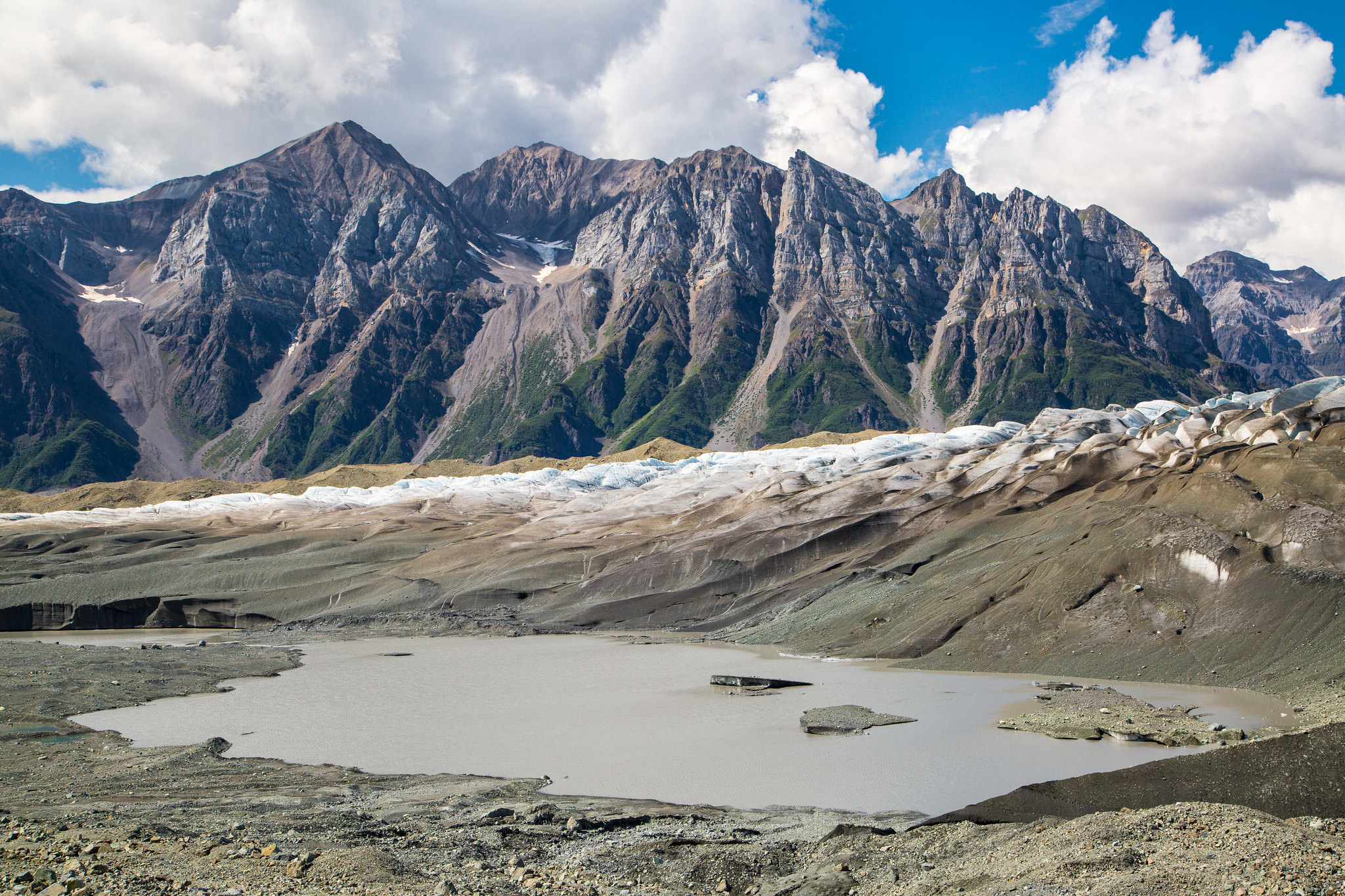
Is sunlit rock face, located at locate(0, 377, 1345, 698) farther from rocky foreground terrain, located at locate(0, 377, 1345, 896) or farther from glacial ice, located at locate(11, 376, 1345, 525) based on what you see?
glacial ice, located at locate(11, 376, 1345, 525)

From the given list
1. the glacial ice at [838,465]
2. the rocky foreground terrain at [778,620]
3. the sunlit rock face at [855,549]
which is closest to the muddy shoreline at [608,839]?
the rocky foreground terrain at [778,620]

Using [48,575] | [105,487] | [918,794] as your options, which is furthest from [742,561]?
[105,487]

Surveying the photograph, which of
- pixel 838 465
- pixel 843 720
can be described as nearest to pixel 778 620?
pixel 843 720

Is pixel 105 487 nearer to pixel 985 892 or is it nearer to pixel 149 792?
pixel 149 792

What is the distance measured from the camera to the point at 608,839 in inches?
535

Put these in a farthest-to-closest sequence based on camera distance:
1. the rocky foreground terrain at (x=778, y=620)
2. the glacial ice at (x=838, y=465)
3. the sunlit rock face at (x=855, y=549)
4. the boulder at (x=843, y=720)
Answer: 1. the glacial ice at (x=838, y=465)
2. the sunlit rock face at (x=855, y=549)
3. the boulder at (x=843, y=720)
4. the rocky foreground terrain at (x=778, y=620)

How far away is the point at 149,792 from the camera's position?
55.7 ft

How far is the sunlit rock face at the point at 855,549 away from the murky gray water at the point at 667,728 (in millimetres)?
3895

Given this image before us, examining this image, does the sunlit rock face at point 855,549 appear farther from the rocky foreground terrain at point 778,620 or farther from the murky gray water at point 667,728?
the murky gray water at point 667,728

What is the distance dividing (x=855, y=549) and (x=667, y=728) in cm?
3047

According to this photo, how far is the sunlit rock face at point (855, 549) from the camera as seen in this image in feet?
95.7

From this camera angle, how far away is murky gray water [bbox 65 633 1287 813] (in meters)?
17.6

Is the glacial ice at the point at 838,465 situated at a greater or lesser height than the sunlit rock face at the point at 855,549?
greater

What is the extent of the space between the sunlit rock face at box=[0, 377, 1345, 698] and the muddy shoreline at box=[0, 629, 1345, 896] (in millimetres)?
16835
